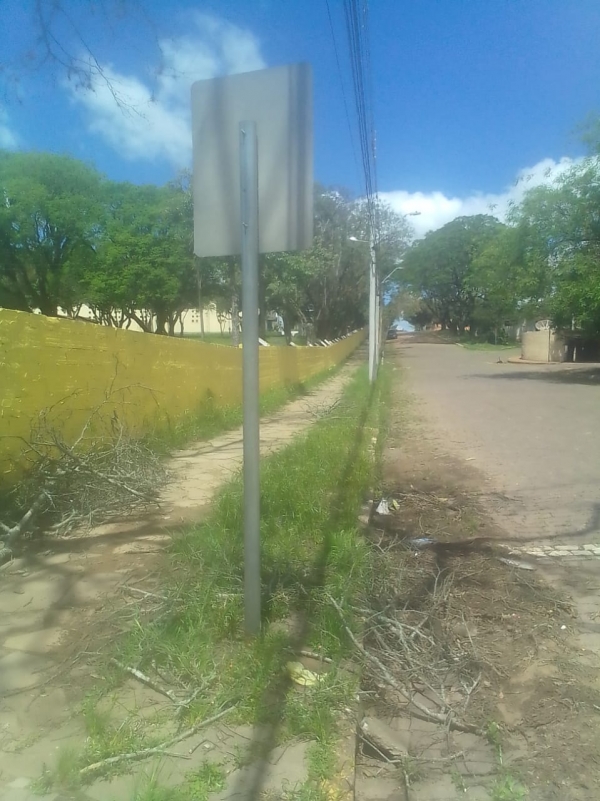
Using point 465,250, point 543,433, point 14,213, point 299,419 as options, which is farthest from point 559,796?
point 465,250

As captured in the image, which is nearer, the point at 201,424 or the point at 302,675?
the point at 302,675

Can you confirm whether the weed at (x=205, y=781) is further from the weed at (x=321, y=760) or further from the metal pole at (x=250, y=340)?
the metal pole at (x=250, y=340)

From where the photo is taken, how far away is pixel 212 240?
9.76ft

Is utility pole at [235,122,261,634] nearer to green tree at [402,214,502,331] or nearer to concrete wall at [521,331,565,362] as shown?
concrete wall at [521,331,565,362]

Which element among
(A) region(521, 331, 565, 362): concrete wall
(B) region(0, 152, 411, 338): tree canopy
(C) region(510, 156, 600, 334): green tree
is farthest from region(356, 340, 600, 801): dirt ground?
(A) region(521, 331, 565, 362): concrete wall

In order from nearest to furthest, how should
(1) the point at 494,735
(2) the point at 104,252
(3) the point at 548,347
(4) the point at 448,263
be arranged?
(1) the point at 494,735 → (2) the point at 104,252 → (3) the point at 548,347 → (4) the point at 448,263

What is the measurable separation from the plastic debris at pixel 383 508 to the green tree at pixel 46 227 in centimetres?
1507

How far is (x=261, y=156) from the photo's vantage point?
2.90m

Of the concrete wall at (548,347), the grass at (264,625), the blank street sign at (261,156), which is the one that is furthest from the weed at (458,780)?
the concrete wall at (548,347)

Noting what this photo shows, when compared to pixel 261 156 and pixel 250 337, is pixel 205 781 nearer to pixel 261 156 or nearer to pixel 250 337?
pixel 250 337

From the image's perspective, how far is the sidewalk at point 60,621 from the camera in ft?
7.93

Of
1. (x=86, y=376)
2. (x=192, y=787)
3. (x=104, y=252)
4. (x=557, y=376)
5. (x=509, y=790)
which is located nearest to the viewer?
(x=192, y=787)

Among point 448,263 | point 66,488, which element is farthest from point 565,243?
point 448,263

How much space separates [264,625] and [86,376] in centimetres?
376
